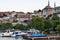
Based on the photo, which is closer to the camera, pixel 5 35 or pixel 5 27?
pixel 5 35

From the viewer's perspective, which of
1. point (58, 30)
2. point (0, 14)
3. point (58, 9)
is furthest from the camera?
point (0, 14)

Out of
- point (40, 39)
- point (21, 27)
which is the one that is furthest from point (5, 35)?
point (21, 27)

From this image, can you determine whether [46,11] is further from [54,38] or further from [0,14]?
[54,38]

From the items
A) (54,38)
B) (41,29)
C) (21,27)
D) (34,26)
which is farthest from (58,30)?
(21,27)

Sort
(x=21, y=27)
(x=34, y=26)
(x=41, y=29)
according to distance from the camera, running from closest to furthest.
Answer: (x=41, y=29)
(x=34, y=26)
(x=21, y=27)

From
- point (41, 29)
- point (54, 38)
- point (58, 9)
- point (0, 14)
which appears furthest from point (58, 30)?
point (0, 14)

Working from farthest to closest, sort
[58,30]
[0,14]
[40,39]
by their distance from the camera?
[0,14] < [58,30] < [40,39]

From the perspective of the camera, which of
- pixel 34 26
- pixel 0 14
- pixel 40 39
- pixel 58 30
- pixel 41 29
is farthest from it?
pixel 0 14

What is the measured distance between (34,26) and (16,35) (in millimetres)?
4516

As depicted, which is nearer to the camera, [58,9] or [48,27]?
[48,27]

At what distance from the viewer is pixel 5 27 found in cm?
5228

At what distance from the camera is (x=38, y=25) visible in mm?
33469

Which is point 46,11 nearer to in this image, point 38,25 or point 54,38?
point 38,25

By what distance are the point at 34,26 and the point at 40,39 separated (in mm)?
13330
